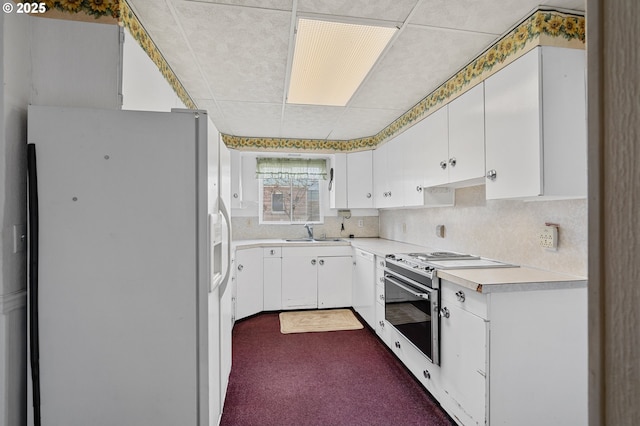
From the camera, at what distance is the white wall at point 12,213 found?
115 cm

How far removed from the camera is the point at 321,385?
217 cm

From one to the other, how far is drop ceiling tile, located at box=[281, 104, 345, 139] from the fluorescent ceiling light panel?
248mm

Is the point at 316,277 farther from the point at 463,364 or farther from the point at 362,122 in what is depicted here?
the point at 463,364

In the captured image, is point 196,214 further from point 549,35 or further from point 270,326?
point 270,326

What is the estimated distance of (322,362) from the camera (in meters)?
2.49

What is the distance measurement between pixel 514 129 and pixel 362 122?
1871mm

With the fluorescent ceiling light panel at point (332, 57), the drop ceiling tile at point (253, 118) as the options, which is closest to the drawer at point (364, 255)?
the fluorescent ceiling light panel at point (332, 57)

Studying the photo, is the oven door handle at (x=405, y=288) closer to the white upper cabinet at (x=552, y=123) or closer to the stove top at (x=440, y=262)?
the stove top at (x=440, y=262)

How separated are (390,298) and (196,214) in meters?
1.81

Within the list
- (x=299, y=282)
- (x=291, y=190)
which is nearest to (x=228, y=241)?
(x=299, y=282)

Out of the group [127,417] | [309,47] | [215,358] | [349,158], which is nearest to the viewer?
[127,417]
